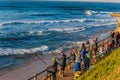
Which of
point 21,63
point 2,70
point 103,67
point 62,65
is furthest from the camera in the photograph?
point 21,63

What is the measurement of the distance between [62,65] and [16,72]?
516cm

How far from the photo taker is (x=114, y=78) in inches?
396

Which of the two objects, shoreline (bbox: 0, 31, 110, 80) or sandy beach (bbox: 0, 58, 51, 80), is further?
shoreline (bbox: 0, 31, 110, 80)

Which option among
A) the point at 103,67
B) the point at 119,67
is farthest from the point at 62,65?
the point at 119,67

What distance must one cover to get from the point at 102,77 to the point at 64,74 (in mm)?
7962

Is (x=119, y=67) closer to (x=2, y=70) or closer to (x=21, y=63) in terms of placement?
(x=2, y=70)

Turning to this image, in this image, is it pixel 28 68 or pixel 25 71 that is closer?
pixel 25 71

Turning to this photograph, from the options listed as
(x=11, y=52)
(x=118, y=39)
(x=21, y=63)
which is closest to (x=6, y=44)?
(x=11, y=52)

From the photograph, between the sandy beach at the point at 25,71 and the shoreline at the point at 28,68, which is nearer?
the sandy beach at the point at 25,71

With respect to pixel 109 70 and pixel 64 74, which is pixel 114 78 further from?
pixel 64 74

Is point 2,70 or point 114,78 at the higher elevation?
point 114,78

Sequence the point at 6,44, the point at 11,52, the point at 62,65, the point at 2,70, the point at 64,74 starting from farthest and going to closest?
1. the point at 6,44
2. the point at 11,52
3. the point at 2,70
4. the point at 64,74
5. the point at 62,65

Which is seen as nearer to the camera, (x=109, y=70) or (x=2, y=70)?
(x=109, y=70)

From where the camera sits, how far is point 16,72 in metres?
21.3
